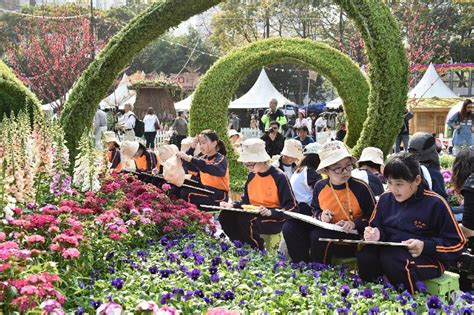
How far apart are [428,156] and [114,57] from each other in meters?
5.04

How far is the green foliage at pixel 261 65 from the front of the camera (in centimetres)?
1135

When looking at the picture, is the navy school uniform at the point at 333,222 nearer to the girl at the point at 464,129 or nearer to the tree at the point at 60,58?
the girl at the point at 464,129

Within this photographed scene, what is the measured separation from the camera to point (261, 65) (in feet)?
39.3

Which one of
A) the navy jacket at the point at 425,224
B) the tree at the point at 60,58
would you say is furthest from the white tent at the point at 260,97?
the navy jacket at the point at 425,224

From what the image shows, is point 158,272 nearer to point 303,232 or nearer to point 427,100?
point 303,232

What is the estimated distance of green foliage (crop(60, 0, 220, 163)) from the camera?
8.78 meters

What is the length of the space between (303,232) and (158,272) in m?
1.42

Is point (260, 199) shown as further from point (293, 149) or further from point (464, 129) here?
point (464, 129)

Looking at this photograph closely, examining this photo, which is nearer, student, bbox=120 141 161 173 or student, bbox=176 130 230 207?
student, bbox=176 130 230 207

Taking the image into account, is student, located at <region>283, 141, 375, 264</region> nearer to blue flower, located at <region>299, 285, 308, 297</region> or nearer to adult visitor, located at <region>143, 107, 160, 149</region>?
blue flower, located at <region>299, 285, 308, 297</region>

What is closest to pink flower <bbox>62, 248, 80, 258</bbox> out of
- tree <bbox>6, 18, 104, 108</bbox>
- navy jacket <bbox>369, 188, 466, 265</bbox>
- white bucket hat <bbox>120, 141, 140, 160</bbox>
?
navy jacket <bbox>369, 188, 466, 265</bbox>

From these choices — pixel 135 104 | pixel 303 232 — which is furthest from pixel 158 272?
pixel 135 104

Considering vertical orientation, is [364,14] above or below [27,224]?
above

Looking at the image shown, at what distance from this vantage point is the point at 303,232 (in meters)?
5.20
